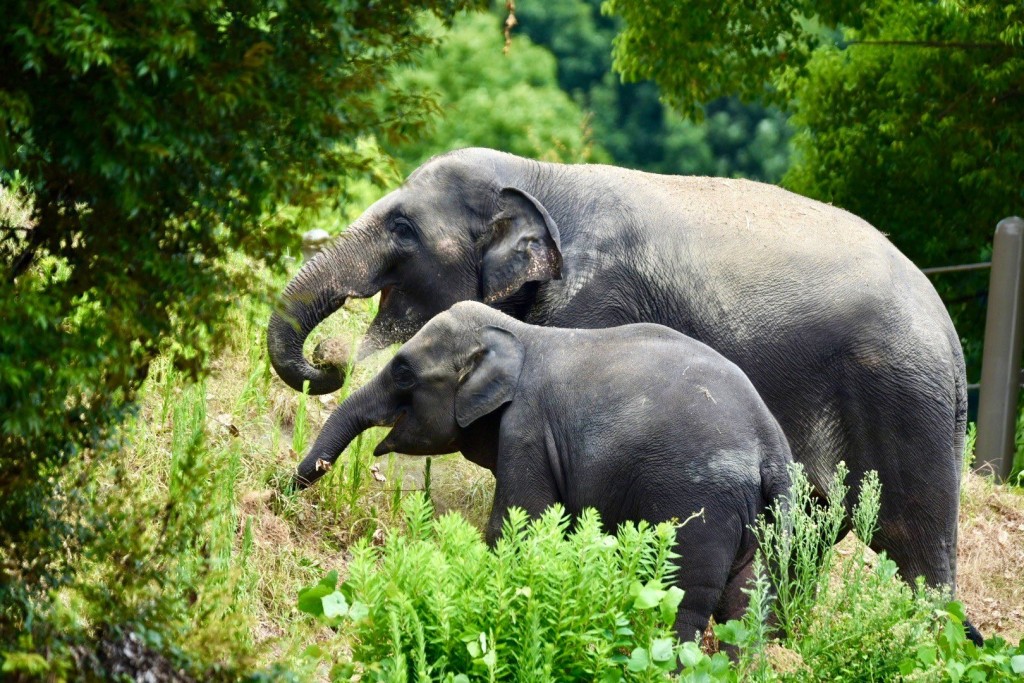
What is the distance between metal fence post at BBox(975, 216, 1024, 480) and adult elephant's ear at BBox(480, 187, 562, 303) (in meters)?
4.99

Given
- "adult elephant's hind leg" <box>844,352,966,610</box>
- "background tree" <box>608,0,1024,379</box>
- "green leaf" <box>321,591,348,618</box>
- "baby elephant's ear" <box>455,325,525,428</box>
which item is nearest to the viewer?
"green leaf" <box>321,591,348,618</box>

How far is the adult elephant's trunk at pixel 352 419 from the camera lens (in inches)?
293

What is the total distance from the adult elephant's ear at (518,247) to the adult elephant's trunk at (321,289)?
577 millimetres

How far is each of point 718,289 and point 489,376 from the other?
4.38 ft

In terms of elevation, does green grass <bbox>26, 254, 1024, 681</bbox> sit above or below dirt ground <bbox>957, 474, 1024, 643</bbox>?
above

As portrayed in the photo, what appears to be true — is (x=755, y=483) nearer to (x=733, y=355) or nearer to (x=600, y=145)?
(x=733, y=355)

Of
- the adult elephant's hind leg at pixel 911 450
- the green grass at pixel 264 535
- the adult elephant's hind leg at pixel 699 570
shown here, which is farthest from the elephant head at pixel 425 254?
the adult elephant's hind leg at pixel 699 570

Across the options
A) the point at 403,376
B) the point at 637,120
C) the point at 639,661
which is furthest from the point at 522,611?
the point at 637,120

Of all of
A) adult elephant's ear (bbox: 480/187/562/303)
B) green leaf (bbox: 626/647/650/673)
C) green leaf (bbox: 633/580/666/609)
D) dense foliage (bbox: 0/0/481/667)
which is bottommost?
green leaf (bbox: 626/647/650/673)

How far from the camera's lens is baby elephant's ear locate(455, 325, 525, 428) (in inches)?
279

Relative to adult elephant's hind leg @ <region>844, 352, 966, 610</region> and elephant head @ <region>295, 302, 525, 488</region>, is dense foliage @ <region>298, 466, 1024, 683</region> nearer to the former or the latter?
elephant head @ <region>295, 302, 525, 488</region>

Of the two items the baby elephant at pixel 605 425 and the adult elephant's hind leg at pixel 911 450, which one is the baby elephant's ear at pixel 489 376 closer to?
the baby elephant at pixel 605 425

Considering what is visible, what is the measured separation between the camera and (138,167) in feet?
14.7

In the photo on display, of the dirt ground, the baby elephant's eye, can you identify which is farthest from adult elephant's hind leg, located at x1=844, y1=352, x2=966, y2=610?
the baby elephant's eye
